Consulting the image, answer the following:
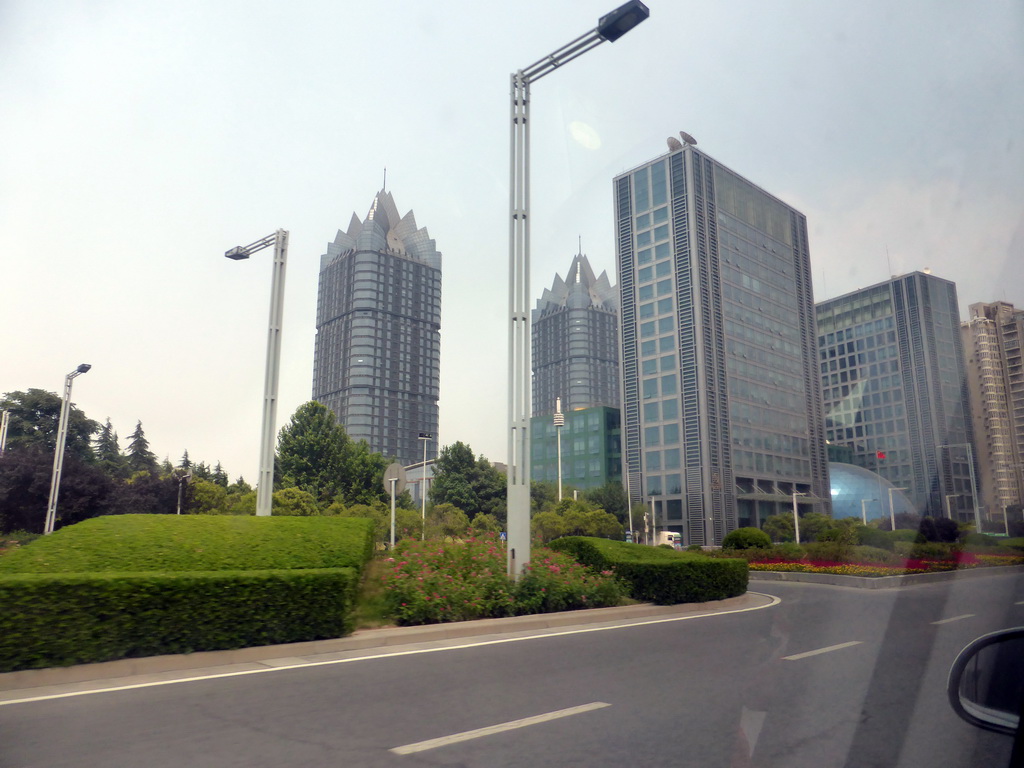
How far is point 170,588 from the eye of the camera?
887 centimetres

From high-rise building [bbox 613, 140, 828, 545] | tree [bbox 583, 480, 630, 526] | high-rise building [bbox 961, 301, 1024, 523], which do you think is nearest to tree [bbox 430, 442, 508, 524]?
tree [bbox 583, 480, 630, 526]

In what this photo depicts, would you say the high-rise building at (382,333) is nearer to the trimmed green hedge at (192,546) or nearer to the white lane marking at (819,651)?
the trimmed green hedge at (192,546)

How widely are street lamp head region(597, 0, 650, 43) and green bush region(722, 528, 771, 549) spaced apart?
2706 centimetres

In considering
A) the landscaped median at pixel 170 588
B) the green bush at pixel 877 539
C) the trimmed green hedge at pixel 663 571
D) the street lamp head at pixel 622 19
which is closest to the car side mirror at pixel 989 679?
the landscaped median at pixel 170 588

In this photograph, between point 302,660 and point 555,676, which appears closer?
point 555,676

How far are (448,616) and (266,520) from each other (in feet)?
14.4

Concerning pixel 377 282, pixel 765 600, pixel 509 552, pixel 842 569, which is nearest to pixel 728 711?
pixel 509 552

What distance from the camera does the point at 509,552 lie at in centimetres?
1394

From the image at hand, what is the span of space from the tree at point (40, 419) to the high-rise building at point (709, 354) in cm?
6869

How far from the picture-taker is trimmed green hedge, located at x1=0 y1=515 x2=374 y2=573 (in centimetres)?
1102

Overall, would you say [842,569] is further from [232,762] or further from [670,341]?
[670,341]

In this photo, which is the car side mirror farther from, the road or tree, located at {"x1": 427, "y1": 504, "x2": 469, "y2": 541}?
tree, located at {"x1": 427, "y1": 504, "x2": 469, "y2": 541}

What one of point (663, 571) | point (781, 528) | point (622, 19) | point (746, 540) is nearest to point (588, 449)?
point (781, 528)

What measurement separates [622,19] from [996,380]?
10659 millimetres
